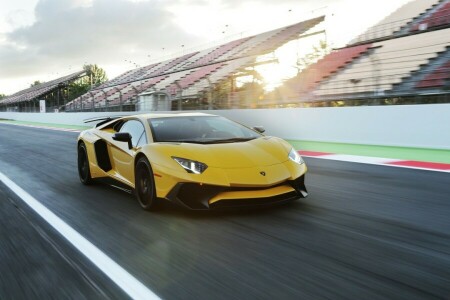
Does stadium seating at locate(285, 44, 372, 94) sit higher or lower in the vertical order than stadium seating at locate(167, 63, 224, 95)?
lower

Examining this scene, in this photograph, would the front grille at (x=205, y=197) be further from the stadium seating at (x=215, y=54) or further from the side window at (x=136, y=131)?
the stadium seating at (x=215, y=54)

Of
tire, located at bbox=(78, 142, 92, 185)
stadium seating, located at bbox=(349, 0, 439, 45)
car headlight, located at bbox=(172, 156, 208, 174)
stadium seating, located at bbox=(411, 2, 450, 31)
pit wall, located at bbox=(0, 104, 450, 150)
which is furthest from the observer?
stadium seating, located at bbox=(349, 0, 439, 45)

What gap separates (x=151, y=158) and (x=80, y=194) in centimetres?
182

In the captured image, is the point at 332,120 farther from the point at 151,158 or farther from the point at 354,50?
the point at 151,158

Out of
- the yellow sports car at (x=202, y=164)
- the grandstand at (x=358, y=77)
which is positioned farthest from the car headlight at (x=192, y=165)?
the grandstand at (x=358, y=77)

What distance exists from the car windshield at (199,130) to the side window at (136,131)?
14cm

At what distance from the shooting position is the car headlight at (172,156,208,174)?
443 cm

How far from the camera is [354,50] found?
57.3 ft

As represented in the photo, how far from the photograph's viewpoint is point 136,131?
5.66 m

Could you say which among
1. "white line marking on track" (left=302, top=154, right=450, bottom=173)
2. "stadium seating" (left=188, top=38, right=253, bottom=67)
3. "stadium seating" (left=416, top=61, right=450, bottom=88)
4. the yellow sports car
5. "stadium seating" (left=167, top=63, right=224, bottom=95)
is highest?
"stadium seating" (left=188, top=38, right=253, bottom=67)

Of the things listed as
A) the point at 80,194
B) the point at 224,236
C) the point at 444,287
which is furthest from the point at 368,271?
the point at 80,194

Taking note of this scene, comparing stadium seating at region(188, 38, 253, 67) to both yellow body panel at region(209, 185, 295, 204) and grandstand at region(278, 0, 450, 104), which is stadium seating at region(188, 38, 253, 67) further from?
yellow body panel at region(209, 185, 295, 204)

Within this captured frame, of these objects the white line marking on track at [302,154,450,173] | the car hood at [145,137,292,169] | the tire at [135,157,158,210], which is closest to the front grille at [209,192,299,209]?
the car hood at [145,137,292,169]

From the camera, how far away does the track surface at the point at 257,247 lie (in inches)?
111
